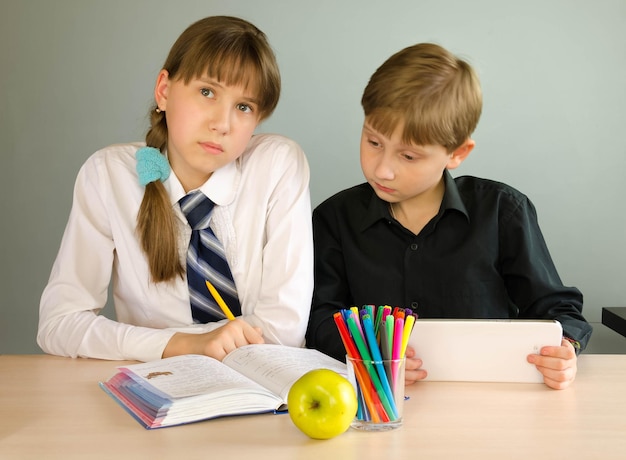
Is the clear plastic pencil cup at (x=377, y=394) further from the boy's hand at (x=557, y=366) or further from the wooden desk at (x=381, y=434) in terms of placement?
the boy's hand at (x=557, y=366)

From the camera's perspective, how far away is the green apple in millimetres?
1041

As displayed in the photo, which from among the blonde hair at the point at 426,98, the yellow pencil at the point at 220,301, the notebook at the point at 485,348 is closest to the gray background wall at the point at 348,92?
the blonde hair at the point at 426,98

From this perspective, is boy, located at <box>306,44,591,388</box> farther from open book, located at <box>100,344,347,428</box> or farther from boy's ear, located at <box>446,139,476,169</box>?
open book, located at <box>100,344,347,428</box>

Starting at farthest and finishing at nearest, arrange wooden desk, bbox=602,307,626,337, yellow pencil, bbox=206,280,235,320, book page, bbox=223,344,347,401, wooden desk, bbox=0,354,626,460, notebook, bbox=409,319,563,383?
wooden desk, bbox=602,307,626,337
yellow pencil, bbox=206,280,235,320
notebook, bbox=409,319,563,383
book page, bbox=223,344,347,401
wooden desk, bbox=0,354,626,460

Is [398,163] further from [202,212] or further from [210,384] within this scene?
[210,384]

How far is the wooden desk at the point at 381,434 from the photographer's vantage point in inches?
40.2

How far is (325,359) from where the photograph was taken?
1.42 m

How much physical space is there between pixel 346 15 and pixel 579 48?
2.52 feet

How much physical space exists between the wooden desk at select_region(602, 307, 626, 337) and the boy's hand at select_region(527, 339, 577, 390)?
123 centimetres

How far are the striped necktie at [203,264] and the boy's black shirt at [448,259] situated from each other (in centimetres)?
21

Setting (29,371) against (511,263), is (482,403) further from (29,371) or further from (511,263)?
(29,371)

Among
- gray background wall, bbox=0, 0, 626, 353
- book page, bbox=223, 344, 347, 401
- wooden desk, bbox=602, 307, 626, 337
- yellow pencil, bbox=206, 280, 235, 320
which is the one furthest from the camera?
gray background wall, bbox=0, 0, 626, 353

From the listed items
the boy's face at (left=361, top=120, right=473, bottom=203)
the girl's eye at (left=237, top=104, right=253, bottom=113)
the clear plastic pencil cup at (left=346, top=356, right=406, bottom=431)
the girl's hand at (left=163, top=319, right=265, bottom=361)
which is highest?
the girl's eye at (left=237, top=104, right=253, bottom=113)

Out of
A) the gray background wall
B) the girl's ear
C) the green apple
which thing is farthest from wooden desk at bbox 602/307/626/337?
the green apple
